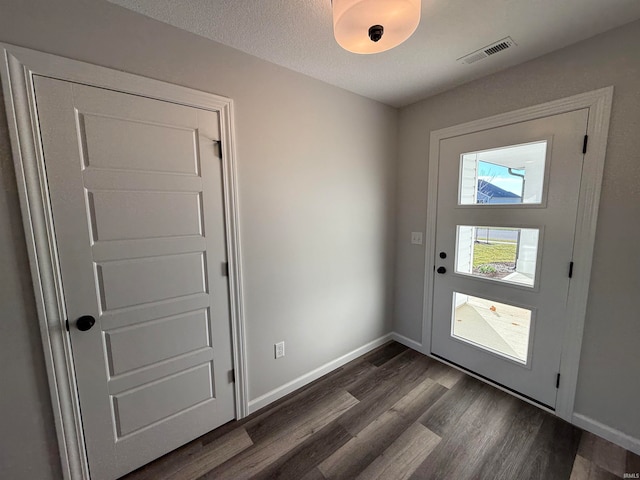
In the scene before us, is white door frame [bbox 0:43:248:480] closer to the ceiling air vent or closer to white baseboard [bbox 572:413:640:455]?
the ceiling air vent

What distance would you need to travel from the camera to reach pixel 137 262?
4.53 feet

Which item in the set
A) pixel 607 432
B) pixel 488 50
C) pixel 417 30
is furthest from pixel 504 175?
pixel 607 432

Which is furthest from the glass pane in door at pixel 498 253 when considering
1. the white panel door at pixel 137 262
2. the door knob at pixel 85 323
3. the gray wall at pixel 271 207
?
the door knob at pixel 85 323

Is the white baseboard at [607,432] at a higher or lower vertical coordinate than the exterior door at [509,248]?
lower

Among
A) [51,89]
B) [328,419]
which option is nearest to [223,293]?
[328,419]

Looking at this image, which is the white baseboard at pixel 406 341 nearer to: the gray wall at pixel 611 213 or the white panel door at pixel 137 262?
the gray wall at pixel 611 213

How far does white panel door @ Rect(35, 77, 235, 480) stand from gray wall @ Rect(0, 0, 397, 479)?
16 cm

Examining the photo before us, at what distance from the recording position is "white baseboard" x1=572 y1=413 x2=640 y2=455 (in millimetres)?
1514

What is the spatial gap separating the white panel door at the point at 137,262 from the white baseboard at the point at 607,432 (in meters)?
2.42

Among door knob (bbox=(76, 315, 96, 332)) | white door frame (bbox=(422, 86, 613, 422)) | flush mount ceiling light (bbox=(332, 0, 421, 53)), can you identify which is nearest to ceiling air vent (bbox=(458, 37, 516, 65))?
white door frame (bbox=(422, 86, 613, 422))

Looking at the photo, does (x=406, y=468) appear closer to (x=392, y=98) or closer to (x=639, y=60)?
(x=639, y=60)

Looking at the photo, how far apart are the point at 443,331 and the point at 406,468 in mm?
1242

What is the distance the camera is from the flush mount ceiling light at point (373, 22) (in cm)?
92

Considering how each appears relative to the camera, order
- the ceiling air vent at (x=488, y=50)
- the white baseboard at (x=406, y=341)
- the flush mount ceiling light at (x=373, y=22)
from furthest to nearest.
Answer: the white baseboard at (x=406, y=341)
the ceiling air vent at (x=488, y=50)
the flush mount ceiling light at (x=373, y=22)
